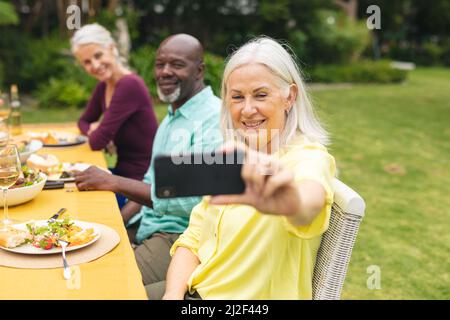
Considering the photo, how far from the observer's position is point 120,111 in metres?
3.79

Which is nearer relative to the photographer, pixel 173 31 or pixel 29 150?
pixel 29 150

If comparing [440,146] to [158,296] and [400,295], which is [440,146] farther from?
[158,296]

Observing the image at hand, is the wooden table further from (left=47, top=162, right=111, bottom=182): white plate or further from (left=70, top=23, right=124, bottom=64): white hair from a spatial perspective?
(left=70, top=23, right=124, bottom=64): white hair

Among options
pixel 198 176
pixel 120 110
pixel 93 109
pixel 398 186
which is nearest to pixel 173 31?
pixel 398 186

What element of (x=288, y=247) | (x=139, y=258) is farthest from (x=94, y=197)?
(x=288, y=247)

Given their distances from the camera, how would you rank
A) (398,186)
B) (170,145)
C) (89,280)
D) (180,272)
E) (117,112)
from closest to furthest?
(89,280)
(180,272)
(170,145)
(117,112)
(398,186)

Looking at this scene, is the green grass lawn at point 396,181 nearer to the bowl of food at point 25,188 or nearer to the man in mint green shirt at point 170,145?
the man in mint green shirt at point 170,145

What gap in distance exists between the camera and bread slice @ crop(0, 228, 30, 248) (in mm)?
1951

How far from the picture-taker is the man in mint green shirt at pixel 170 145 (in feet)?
9.21

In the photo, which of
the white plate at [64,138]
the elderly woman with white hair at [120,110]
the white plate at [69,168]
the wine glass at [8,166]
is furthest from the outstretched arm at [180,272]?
the white plate at [64,138]

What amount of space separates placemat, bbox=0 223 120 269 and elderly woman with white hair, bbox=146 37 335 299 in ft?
0.96

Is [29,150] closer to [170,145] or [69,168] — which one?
[69,168]

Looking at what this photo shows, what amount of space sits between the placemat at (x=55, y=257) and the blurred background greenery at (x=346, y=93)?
1.03m

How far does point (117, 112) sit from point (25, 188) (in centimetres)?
140
